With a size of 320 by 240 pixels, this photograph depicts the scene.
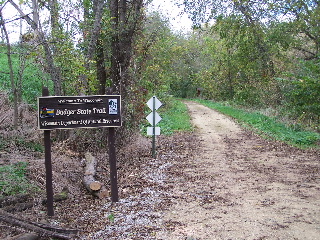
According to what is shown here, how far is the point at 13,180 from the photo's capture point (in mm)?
6605

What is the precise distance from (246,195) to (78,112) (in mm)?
3810

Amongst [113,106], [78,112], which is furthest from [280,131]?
[78,112]

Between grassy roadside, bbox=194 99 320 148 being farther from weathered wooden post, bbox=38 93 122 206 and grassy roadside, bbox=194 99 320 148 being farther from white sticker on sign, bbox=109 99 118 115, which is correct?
weathered wooden post, bbox=38 93 122 206

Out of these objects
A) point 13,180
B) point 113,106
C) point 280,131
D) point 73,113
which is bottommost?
point 280,131

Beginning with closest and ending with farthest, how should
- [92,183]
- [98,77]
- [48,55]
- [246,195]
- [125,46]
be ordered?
[246,195], [92,183], [48,55], [125,46], [98,77]

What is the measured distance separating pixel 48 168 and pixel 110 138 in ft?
4.36

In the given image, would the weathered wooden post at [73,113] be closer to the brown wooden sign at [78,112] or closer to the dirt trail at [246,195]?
the brown wooden sign at [78,112]

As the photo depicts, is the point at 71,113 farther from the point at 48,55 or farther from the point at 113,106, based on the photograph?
the point at 48,55

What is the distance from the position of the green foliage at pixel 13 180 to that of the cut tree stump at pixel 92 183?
1.20 meters

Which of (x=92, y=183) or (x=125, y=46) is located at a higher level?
(x=125, y=46)

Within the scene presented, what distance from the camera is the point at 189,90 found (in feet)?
159

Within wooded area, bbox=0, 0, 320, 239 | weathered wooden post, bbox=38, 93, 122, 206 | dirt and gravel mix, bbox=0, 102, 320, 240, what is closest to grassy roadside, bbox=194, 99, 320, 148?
wooded area, bbox=0, 0, 320, 239

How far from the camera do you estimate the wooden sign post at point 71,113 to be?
6121 mm

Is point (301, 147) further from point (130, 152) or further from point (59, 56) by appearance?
point (59, 56)
